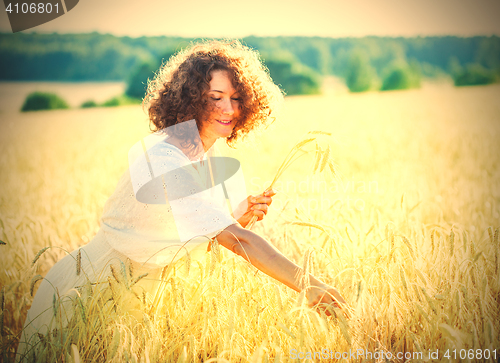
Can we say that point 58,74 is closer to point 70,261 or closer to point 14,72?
point 14,72

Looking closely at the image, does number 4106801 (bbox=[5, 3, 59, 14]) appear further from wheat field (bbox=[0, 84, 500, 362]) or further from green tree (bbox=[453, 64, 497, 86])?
green tree (bbox=[453, 64, 497, 86])

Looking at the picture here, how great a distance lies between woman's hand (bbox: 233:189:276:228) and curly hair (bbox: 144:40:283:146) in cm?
49

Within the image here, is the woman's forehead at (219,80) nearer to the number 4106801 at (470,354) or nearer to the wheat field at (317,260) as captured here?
the wheat field at (317,260)

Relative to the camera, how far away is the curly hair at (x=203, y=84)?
1.78m

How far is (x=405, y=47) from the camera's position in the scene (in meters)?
44.0

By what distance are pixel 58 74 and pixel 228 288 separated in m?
35.7

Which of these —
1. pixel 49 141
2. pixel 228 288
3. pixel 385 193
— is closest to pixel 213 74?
pixel 228 288

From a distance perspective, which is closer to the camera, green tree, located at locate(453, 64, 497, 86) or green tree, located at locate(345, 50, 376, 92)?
green tree, located at locate(453, 64, 497, 86)

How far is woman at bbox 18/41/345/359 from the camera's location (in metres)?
1.42

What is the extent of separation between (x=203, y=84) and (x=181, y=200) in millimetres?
657

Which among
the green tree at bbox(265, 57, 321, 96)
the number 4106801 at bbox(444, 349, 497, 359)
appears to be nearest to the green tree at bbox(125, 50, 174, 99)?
the green tree at bbox(265, 57, 321, 96)

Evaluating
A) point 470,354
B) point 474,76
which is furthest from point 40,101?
point 474,76

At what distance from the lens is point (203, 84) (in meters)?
1.78

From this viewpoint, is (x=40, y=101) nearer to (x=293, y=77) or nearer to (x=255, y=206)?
(x=293, y=77)
